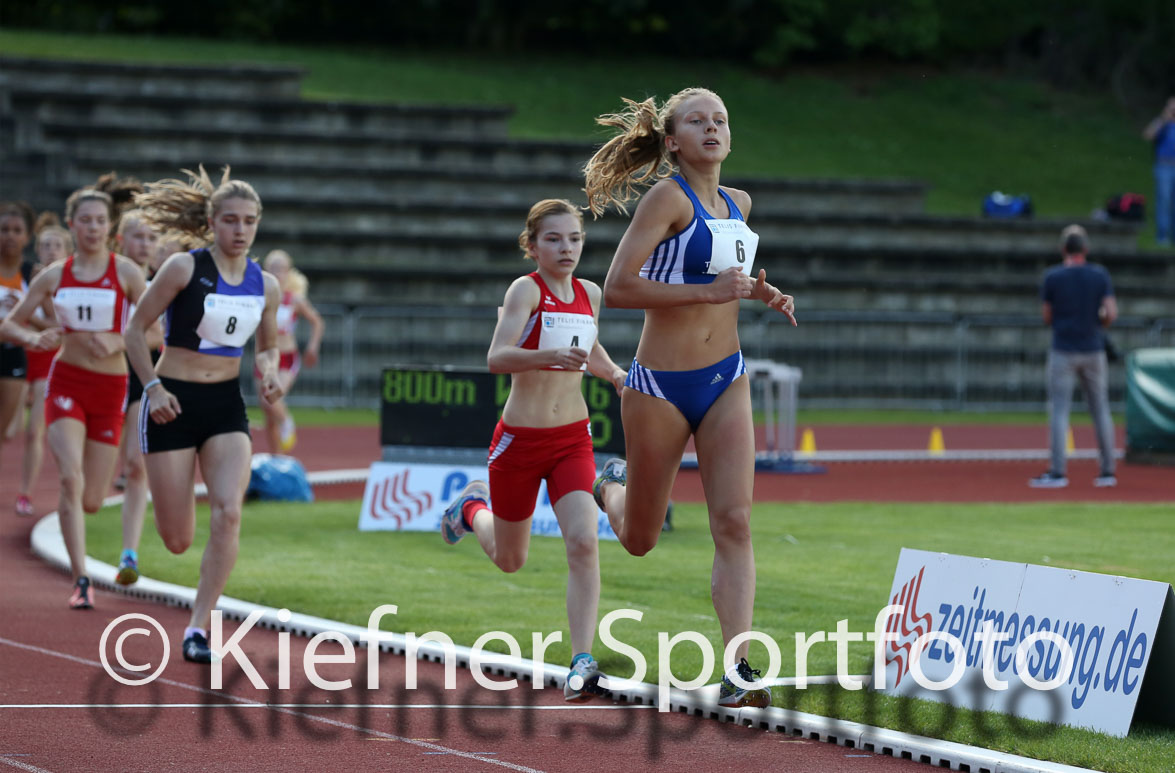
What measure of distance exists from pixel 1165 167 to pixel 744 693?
2638cm

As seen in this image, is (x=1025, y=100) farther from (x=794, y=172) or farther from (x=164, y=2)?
(x=164, y=2)

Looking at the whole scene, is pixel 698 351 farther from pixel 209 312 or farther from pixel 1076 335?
pixel 1076 335

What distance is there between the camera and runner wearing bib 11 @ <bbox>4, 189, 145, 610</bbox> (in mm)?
9531

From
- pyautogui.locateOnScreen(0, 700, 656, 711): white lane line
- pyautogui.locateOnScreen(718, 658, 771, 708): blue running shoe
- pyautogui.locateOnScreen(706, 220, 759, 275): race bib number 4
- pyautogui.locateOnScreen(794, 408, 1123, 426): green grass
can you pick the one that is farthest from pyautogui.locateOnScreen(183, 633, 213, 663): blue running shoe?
pyautogui.locateOnScreen(794, 408, 1123, 426): green grass

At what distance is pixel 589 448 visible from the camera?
7391 mm

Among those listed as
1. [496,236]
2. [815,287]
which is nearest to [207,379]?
[496,236]

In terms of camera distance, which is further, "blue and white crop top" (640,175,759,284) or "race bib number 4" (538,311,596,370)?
"race bib number 4" (538,311,596,370)

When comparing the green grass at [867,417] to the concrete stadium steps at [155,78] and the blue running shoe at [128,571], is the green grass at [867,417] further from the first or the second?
the blue running shoe at [128,571]

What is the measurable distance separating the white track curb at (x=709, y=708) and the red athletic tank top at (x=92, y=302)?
1.57 m

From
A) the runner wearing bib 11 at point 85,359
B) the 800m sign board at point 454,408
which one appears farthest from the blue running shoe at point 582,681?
the 800m sign board at point 454,408

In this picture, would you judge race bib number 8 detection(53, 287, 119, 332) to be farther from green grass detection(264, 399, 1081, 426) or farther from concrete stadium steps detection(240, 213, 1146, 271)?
concrete stadium steps detection(240, 213, 1146, 271)

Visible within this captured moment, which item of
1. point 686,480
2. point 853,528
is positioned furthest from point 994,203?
point 853,528

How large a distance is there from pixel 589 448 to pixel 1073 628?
2.24 m

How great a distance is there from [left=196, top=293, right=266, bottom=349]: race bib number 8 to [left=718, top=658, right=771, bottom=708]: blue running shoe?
2993mm
